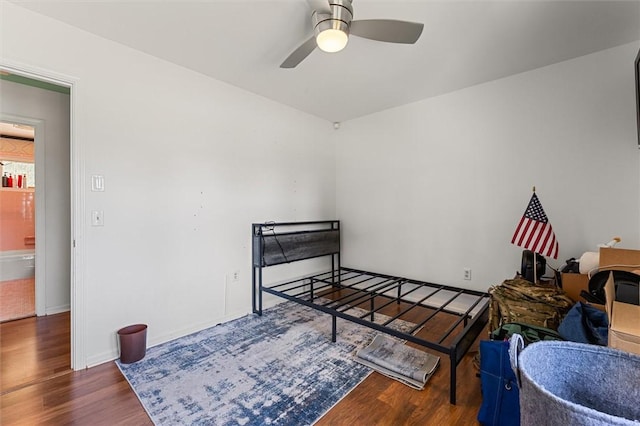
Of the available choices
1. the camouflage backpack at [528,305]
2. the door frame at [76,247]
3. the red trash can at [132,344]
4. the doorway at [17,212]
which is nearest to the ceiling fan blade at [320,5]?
the door frame at [76,247]

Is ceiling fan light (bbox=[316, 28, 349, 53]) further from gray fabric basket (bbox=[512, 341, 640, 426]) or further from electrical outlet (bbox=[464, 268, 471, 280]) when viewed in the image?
electrical outlet (bbox=[464, 268, 471, 280])

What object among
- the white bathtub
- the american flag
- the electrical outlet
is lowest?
the white bathtub

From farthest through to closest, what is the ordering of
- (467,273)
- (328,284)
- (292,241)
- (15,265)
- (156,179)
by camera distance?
(15,265) < (328,284) < (292,241) < (467,273) < (156,179)

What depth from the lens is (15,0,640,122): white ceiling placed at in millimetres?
1822

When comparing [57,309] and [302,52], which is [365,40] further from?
[57,309]

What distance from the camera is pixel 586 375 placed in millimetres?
776

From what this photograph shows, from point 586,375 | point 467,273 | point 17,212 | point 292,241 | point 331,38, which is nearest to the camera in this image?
point 586,375

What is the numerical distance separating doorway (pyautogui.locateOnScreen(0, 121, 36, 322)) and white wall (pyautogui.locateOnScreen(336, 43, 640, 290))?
15.9ft

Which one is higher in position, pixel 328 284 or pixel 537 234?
pixel 537 234

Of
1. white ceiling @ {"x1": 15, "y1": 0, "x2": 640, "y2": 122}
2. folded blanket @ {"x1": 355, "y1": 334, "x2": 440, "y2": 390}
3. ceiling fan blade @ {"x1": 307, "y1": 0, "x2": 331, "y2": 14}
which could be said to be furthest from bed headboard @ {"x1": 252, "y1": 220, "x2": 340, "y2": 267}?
ceiling fan blade @ {"x1": 307, "y1": 0, "x2": 331, "y2": 14}

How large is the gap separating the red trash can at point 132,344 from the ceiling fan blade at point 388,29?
2.73 meters

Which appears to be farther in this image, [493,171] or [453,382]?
[493,171]

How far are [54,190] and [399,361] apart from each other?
414 centimetres

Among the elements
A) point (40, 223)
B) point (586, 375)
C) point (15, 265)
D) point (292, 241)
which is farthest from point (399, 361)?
point (15, 265)
